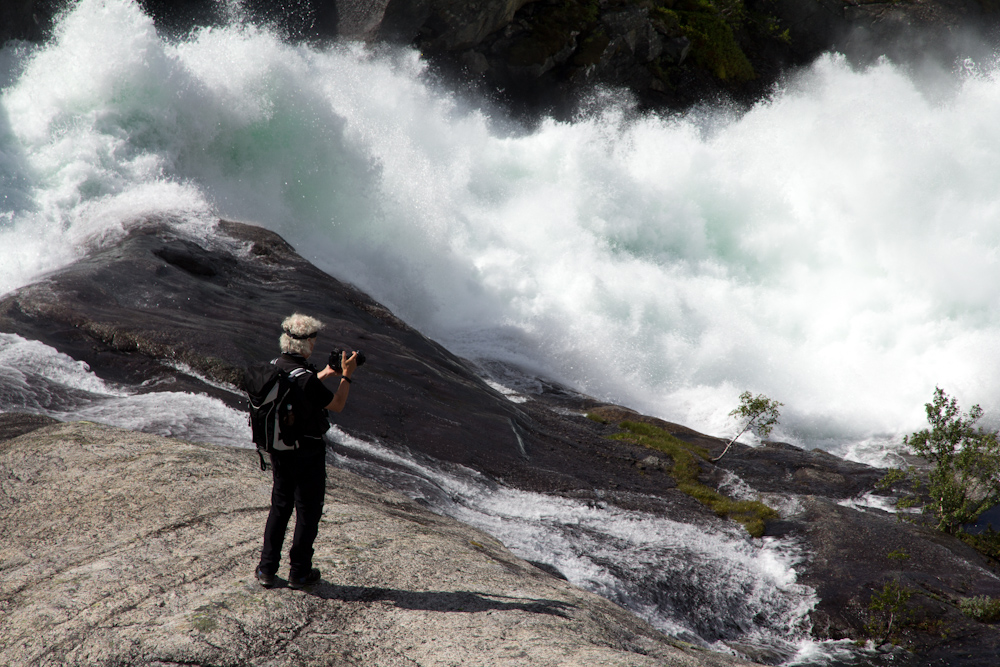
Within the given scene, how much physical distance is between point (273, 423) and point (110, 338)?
8.74 m

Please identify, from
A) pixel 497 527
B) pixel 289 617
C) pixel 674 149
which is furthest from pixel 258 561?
pixel 674 149

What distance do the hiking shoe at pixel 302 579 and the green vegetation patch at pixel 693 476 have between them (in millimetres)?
8659

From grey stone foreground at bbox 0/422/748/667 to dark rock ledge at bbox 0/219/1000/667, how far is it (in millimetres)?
143

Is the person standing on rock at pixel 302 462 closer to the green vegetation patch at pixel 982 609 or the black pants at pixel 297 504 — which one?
the black pants at pixel 297 504

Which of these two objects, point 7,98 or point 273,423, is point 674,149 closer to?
point 7,98

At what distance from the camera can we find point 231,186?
23688mm

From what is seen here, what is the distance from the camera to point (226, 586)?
15.6 feet

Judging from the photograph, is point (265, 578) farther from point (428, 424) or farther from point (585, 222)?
point (585, 222)

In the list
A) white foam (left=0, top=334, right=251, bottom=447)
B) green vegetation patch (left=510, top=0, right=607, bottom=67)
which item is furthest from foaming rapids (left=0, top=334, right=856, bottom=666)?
green vegetation patch (left=510, top=0, right=607, bottom=67)

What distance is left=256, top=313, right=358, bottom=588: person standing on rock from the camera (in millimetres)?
4508

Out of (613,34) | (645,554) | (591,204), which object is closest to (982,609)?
(645,554)

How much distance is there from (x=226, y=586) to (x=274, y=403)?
1.31m

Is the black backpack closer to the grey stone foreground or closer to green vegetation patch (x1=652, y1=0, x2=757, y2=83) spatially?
the grey stone foreground

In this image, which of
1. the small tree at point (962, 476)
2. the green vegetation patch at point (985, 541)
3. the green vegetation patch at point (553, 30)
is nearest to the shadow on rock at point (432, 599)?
the green vegetation patch at point (985, 541)
